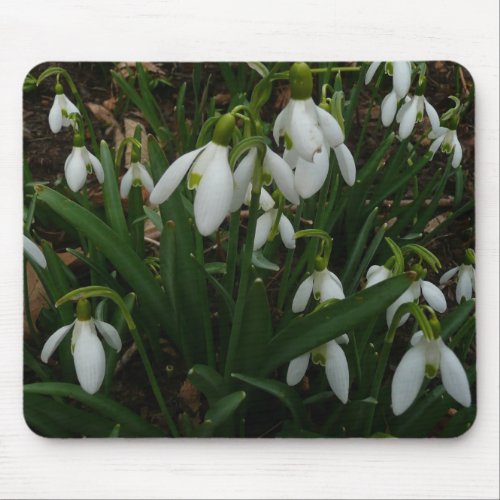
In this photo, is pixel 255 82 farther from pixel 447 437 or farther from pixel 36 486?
pixel 36 486

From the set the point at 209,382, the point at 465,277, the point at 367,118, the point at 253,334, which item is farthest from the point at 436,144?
the point at 209,382

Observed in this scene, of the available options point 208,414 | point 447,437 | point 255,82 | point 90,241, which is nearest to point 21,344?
point 90,241

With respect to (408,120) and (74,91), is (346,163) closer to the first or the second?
(408,120)

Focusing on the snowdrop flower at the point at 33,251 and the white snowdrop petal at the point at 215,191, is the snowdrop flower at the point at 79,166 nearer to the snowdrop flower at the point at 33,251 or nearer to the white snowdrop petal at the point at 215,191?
the snowdrop flower at the point at 33,251

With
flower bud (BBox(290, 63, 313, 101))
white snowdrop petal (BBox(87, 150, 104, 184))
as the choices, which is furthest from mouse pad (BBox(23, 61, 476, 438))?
flower bud (BBox(290, 63, 313, 101))

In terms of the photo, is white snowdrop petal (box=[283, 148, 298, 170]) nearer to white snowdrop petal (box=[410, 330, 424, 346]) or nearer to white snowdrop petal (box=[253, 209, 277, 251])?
white snowdrop petal (box=[253, 209, 277, 251])
